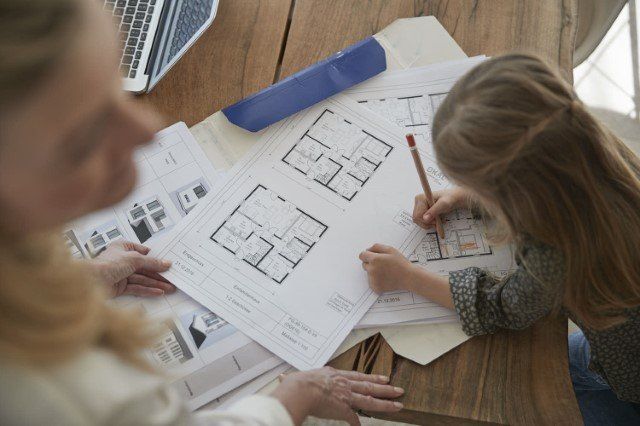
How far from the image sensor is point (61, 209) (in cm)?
46

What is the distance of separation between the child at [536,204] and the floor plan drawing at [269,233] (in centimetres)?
9

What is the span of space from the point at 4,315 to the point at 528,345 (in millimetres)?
565

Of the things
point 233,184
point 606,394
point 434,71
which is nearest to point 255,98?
point 233,184

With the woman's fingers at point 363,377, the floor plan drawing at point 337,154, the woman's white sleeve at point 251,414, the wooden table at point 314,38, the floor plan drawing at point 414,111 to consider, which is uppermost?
the wooden table at point 314,38

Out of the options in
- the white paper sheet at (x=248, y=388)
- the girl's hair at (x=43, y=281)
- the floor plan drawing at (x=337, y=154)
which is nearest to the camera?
the girl's hair at (x=43, y=281)

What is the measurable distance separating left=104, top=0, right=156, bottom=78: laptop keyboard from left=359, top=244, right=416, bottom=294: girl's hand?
0.47 metres

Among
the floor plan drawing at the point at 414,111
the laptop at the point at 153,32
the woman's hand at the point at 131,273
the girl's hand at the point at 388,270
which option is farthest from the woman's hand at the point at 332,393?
the laptop at the point at 153,32

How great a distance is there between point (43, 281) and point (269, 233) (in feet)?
1.22

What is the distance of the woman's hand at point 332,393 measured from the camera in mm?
709

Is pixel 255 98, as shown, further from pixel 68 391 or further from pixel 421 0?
pixel 68 391

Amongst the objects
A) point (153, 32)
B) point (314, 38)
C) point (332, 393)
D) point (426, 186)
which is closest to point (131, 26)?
point (153, 32)

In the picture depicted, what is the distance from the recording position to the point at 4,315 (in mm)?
457

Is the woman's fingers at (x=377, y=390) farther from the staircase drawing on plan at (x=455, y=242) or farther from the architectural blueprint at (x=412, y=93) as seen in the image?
the architectural blueprint at (x=412, y=93)

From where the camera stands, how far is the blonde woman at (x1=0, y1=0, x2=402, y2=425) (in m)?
0.39
